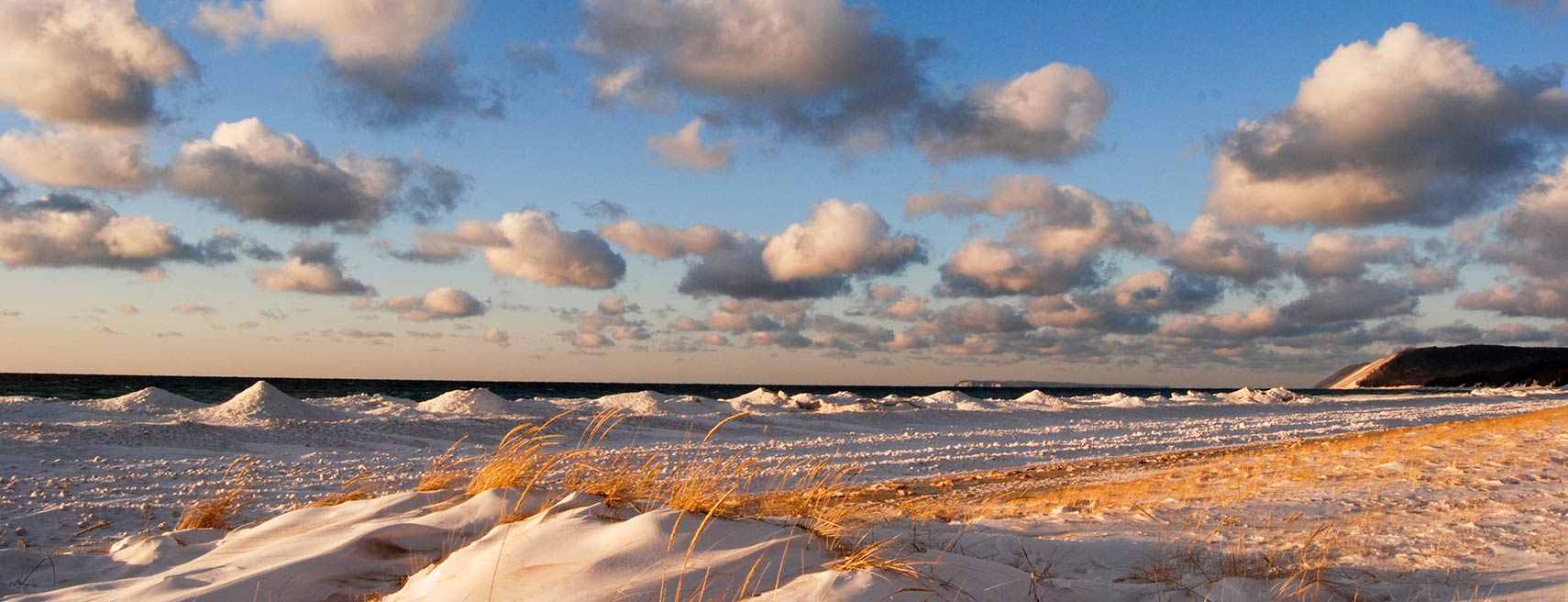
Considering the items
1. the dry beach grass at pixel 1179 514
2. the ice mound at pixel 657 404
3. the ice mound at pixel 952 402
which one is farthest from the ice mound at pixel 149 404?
the ice mound at pixel 952 402

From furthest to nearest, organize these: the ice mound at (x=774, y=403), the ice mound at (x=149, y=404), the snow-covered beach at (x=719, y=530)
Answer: the ice mound at (x=774, y=403), the ice mound at (x=149, y=404), the snow-covered beach at (x=719, y=530)

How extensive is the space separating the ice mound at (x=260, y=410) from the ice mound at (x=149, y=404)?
195 centimetres

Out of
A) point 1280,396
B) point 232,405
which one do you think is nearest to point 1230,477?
point 232,405

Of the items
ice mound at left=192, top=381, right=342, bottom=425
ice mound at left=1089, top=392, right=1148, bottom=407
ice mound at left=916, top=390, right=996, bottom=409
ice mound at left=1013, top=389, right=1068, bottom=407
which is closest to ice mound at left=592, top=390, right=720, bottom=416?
ice mound at left=192, top=381, right=342, bottom=425

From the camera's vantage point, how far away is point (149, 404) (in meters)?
23.7

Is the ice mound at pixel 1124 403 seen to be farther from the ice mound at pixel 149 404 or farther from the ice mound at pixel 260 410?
the ice mound at pixel 149 404

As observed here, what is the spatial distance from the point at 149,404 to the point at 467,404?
7958mm

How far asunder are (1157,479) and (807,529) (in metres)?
9.09

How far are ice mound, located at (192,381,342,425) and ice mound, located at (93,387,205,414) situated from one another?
1952mm

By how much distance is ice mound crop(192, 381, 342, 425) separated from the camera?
2027 centimetres

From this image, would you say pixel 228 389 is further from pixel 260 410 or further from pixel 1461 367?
pixel 1461 367

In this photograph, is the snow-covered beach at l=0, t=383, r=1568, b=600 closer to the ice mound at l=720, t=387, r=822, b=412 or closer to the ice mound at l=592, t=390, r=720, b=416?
the ice mound at l=592, t=390, r=720, b=416

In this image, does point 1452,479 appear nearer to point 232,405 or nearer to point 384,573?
point 384,573

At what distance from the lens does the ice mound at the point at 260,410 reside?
2027 centimetres
